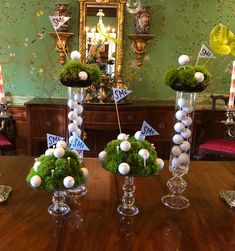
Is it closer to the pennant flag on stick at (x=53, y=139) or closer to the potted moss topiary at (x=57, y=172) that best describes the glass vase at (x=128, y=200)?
the potted moss topiary at (x=57, y=172)

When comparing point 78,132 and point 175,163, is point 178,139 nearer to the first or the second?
point 175,163

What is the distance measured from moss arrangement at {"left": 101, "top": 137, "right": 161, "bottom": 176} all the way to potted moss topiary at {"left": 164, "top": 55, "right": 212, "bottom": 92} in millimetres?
278

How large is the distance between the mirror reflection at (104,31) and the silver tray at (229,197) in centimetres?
206

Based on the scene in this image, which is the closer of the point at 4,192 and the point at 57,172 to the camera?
the point at 57,172

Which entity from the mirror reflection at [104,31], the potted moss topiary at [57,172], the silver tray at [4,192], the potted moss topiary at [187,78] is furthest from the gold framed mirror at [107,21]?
the potted moss topiary at [57,172]

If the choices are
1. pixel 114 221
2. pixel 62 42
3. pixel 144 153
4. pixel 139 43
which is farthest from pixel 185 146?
pixel 62 42

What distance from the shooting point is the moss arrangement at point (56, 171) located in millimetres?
1021

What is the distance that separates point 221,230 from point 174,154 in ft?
1.14

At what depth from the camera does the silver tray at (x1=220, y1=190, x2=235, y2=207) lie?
1.26 metres

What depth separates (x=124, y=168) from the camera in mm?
1047

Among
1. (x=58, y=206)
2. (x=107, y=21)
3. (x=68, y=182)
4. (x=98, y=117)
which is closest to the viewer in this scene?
(x=68, y=182)

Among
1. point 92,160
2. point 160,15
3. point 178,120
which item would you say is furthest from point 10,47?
point 178,120

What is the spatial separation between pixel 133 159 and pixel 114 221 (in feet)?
0.77

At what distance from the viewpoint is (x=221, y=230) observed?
3.51 feet
